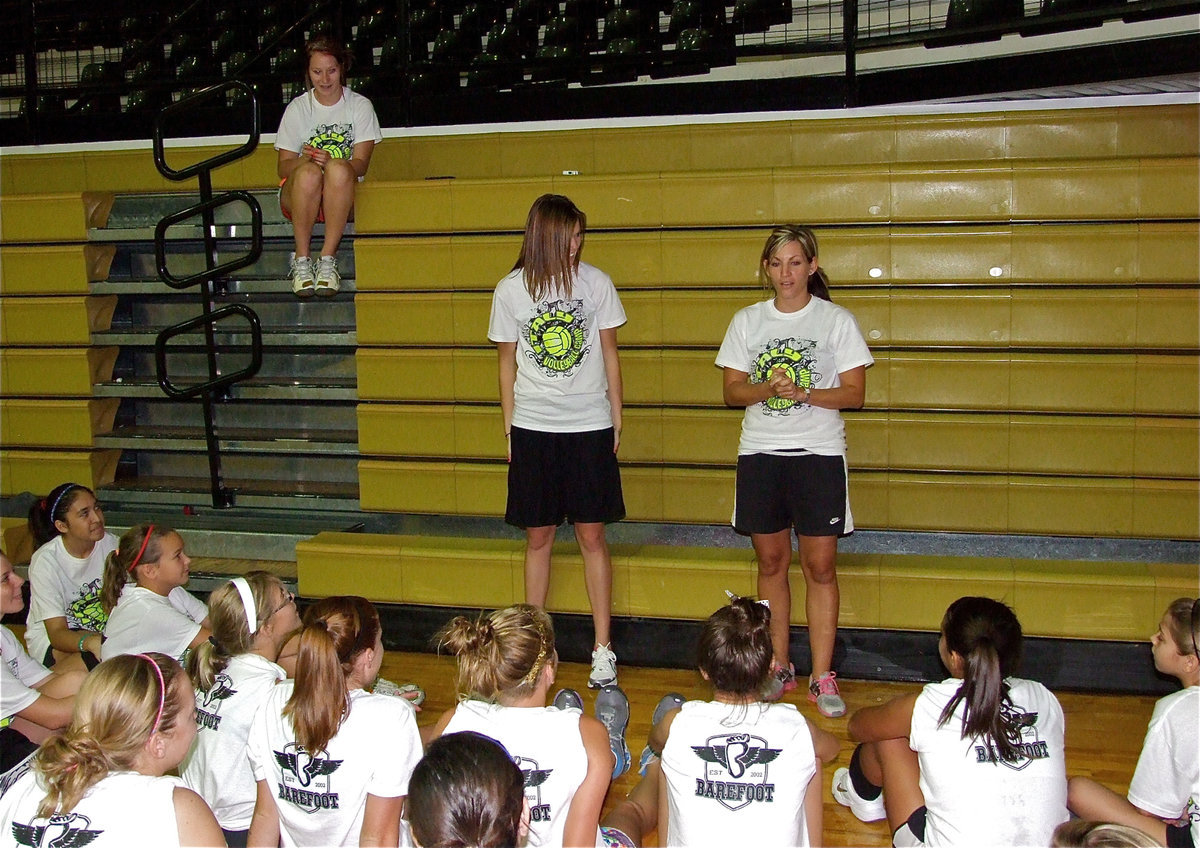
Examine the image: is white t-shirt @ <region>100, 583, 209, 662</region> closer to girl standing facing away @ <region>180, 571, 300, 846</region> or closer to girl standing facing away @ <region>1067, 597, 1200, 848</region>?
girl standing facing away @ <region>180, 571, 300, 846</region>

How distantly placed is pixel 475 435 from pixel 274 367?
1196 millimetres

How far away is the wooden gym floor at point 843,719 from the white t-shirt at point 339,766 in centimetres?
92

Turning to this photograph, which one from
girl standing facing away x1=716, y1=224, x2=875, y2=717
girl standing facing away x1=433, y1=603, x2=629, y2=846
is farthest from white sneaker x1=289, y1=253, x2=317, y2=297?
girl standing facing away x1=433, y1=603, x2=629, y2=846

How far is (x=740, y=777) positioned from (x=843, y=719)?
1.60m

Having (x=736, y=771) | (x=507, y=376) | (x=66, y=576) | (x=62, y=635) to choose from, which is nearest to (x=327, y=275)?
(x=507, y=376)

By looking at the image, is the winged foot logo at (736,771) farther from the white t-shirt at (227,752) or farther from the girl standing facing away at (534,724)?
the white t-shirt at (227,752)

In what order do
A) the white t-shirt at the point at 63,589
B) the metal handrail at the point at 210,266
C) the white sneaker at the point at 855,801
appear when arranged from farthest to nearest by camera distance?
the metal handrail at the point at 210,266, the white t-shirt at the point at 63,589, the white sneaker at the point at 855,801

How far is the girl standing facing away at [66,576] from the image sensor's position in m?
3.69

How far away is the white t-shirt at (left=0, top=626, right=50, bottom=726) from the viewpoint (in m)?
2.65

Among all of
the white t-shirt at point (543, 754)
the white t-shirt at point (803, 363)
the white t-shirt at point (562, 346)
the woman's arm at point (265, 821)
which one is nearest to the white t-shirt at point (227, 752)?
the woman's arm at point (265, 821)

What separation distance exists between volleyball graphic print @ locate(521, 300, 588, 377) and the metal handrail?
1370 mm

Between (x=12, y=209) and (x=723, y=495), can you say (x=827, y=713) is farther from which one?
(x=12, y=209)

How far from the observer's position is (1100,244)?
3973 millimetres

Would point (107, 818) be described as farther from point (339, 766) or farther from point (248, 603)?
point (248, 603)
